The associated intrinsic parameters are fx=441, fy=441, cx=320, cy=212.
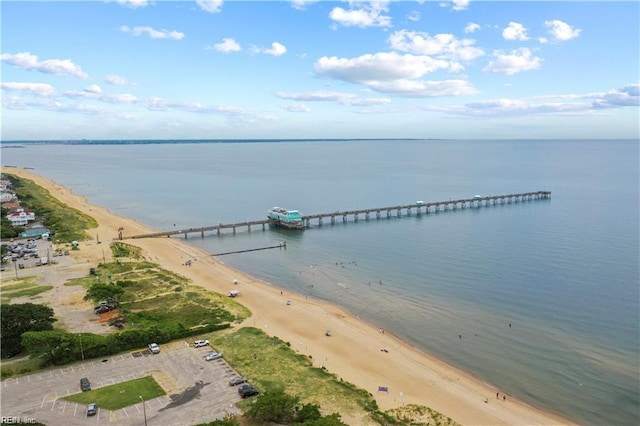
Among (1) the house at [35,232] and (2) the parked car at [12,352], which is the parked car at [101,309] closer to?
(2) the parked car at [12,352]

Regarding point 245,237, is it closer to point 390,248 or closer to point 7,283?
point 390,248

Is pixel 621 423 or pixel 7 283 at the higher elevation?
pixel 7 283

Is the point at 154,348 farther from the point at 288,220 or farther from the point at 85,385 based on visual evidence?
the point at 288,220

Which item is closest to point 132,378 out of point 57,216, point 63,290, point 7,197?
point 63,290

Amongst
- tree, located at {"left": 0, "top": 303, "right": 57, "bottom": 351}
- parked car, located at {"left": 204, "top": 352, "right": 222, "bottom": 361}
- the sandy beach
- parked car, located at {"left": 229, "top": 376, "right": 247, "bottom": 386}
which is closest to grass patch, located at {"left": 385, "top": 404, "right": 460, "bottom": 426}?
the sandy beach

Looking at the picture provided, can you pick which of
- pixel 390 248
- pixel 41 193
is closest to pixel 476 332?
pixel 390 248

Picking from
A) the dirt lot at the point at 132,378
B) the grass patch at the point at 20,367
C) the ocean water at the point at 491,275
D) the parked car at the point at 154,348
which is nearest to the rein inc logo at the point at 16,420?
the dirt lot at the point at 132,378

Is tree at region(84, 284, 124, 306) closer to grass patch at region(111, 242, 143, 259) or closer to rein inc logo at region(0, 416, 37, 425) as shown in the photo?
rein inc logo at region(0, 416, 37, 425)
